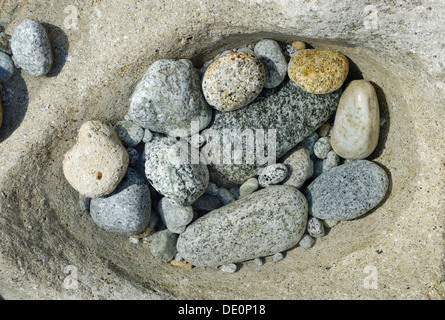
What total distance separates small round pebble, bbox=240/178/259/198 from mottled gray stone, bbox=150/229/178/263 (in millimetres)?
667

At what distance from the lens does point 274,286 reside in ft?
8.84

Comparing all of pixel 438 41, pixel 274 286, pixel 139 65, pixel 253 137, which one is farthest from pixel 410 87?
pixel 139 65

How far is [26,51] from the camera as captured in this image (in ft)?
7.77

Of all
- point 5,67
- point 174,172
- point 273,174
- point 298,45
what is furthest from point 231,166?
point 5,67

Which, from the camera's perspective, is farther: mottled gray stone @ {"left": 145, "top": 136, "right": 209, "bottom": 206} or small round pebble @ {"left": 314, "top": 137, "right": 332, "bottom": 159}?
small round pebble @ {"left": 314, "top": 137, "right": 332, "bottom": 159}

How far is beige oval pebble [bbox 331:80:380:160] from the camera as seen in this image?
8.57 feet

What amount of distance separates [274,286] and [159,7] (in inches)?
86.3

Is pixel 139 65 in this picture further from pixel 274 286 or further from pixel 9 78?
pixel 274 286

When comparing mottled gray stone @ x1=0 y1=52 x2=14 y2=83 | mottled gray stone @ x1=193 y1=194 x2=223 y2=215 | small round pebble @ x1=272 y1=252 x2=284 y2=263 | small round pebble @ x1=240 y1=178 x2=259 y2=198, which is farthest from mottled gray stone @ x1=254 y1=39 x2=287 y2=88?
mottled gray stone @ x1=0 y1=52 x2=14 y2=83

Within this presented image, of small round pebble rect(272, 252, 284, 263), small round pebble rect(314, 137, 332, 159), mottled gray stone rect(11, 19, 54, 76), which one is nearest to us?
mottled gray stone rect(11, 19, 54, 76)

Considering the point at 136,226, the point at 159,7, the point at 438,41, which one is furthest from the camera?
the point at 136,226

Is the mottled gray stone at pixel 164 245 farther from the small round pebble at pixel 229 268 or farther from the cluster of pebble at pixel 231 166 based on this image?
the small round pebble at pixel 229 268

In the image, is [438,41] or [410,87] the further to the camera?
[410,87]

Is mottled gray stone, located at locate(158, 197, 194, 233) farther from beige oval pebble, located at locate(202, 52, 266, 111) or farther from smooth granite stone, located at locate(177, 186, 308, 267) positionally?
beige oval pebble, located at locate(202, 52, 266, 111)
